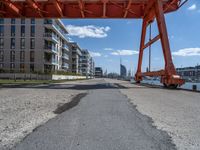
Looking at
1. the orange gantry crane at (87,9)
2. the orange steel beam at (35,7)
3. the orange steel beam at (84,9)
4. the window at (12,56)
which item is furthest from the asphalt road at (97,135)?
the window at (12,56)

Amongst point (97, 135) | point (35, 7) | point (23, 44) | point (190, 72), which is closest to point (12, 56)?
point (23, 44)

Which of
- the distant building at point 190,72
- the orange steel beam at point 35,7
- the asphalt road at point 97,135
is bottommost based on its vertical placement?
the asphalt road at point 97,135

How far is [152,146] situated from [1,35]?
Answer: 2753 inches

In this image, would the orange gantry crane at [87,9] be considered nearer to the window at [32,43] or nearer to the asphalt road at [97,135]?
the asphalt road at [97,135]

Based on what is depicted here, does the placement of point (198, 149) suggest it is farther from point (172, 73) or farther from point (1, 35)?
point (1, 35)

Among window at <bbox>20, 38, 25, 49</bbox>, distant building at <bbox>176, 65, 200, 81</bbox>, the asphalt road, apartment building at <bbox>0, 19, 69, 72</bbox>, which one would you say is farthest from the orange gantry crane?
distant building at <bbox>176, 65, 200, 81</bbox>

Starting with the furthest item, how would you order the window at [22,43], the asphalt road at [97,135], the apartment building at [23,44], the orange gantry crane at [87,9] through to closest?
the window at [22,43], the apartment building at [23,44], the orange gantry crane at [87,9], the asphalt road at [97,135]

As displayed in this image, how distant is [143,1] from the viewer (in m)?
31.5

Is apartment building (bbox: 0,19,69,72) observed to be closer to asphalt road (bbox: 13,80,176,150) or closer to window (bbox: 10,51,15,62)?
window (bbox: 10,51,15,62)

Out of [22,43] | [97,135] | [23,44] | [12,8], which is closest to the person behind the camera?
[97,135]

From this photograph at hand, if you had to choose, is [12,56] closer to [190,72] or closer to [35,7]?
[35,7]

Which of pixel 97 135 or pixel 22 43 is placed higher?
pixel 22 43

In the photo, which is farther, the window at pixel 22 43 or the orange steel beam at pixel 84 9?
the window at pixel 22 43

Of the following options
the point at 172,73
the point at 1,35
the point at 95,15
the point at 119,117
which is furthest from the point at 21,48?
the point at 119,117
